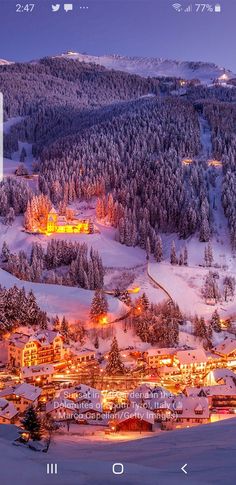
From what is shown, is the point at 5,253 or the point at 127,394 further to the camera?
the point at 5,253

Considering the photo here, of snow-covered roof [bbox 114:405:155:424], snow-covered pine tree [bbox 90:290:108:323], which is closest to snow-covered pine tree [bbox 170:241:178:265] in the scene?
snow-covered pine tree [bbox 90:290:108:323]

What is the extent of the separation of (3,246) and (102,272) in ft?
25.2

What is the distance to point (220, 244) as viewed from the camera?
42125mm

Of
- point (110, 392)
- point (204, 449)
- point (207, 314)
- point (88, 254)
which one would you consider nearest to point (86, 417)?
point (110, 392)

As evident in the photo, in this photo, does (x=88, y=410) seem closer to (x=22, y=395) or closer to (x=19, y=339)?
(x=22, y=395)

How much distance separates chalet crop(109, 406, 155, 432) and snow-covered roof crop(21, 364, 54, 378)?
23.8ft

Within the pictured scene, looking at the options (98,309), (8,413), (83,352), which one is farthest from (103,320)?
(8,413)

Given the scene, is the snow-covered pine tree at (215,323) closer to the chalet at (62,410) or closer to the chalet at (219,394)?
the chalet at (219,394)

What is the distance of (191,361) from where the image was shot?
22.8 m

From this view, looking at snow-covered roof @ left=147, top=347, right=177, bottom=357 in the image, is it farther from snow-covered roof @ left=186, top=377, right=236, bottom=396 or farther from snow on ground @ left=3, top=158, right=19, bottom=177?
snow on ground @ left=3, top=158, right=19, bottom=177

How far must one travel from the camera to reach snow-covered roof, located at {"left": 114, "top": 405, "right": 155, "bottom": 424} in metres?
13.4

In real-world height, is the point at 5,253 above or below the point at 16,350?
above

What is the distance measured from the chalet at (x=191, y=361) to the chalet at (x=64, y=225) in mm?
23512

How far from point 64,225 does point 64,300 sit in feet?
55.8
